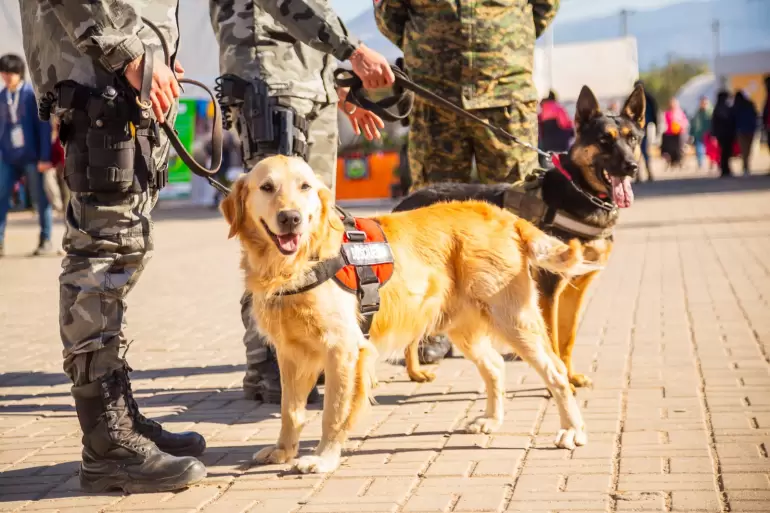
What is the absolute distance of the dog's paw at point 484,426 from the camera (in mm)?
4387

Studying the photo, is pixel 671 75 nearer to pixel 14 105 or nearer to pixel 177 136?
pixel 14 105

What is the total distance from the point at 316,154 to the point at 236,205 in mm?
1328

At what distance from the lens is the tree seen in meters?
111

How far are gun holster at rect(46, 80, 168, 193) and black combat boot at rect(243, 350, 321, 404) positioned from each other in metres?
1.72

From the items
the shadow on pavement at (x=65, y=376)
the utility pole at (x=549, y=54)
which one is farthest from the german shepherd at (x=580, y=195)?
the utility pole at (x=549, y=54)

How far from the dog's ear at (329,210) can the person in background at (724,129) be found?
77.6 feet

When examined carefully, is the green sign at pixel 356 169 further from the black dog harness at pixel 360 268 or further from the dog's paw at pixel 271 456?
the dog's paw at pixel 271 456

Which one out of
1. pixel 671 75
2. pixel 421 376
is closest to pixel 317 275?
pixel 421 376

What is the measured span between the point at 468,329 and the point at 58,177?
13.1 meters

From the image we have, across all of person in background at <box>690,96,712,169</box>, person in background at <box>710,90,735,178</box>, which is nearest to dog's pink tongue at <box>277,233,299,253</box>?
person in background at <box>710,90,735,178</box>

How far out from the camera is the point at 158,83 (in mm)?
3434

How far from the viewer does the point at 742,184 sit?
73.5 ft

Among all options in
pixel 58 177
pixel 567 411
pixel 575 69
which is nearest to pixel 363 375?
pixel 567 411

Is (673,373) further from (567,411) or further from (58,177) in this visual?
(58,177)
